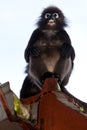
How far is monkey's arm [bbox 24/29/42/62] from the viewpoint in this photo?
2229mm

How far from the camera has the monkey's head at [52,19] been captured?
103 inches

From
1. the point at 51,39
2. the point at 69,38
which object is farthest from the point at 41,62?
the point at 69,38

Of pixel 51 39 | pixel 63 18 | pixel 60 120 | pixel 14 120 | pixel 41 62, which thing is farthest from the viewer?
pixel 63 18

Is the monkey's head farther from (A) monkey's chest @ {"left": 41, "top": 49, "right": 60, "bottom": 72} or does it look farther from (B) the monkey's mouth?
(A) monkey's chest @ {"left": 41, "top": 49, "right": 60, "bottom": 72}

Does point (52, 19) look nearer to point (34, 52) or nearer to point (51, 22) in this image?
point (51, 22)

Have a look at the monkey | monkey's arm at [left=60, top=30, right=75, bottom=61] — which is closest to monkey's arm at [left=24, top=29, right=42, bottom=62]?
the monkey

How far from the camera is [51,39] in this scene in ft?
7.95

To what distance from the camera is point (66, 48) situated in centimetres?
238

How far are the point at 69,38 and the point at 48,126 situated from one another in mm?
1174

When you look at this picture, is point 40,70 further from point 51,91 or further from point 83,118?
point 83,118

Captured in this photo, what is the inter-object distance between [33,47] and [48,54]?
10 centimetres

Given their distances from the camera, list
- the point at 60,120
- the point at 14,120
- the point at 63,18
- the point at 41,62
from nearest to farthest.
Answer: the point at 14,120 < the point at 60,120 < the point at 41,62 < the point at 63,18

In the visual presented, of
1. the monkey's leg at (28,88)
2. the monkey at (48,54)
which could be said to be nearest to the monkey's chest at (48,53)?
the monkey at (48,54)

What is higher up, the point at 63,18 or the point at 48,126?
the point at 63,18
